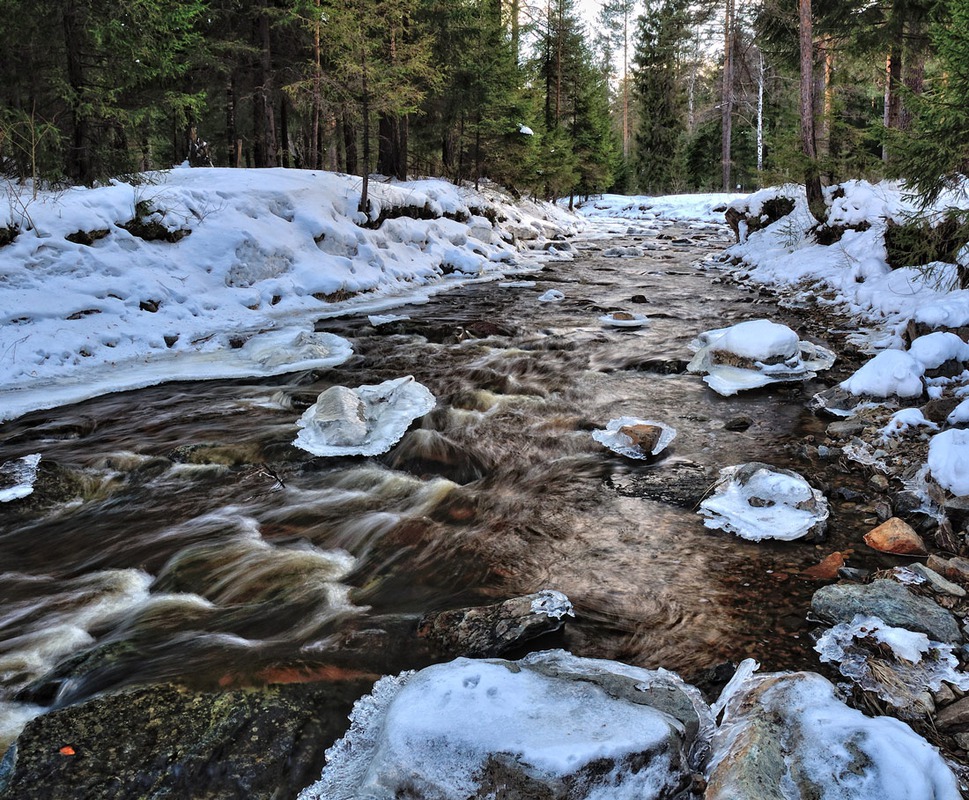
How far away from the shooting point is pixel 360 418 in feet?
19.6

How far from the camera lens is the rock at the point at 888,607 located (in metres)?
2.77

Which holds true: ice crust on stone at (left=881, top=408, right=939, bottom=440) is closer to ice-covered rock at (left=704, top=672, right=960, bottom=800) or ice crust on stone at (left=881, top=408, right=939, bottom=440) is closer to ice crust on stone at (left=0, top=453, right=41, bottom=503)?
ice-covered rock at (left=704, top=672, right=960, bottom=800)

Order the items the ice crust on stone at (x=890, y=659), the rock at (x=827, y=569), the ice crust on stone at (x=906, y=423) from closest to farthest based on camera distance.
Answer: the ice crust on stone at (x=890, y=659) < the rock at (x=827, y=569) < the ice crust on stone at (x=906, y=423)

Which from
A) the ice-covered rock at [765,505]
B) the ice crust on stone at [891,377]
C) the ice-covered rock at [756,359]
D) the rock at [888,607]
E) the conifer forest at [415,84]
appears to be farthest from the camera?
the conifer forest at [415,84]

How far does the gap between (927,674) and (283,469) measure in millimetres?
4602

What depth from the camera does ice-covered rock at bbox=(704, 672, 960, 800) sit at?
6.18 feet

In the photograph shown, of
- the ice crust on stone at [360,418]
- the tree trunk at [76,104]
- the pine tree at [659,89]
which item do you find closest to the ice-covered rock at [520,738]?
the ice crust on stone at [360,418]

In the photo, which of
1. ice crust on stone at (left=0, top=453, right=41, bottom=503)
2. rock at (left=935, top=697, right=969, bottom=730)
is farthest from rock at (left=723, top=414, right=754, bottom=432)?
ice crust on stone at (left=0, top=453, right=41, bottom=503)

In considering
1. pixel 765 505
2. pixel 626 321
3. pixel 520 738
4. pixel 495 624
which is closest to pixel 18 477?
pixel 495 624

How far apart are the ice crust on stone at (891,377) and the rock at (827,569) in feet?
9.58

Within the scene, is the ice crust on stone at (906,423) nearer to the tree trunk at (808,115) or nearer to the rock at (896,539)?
the rock at (896,539)

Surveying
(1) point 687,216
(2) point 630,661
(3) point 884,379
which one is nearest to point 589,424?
(3) point 884,379

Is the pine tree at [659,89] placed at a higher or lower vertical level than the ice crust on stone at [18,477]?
higher

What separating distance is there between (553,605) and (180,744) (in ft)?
6.04
